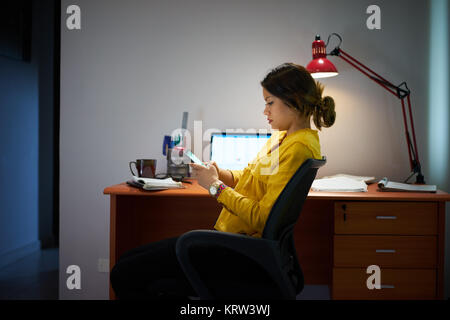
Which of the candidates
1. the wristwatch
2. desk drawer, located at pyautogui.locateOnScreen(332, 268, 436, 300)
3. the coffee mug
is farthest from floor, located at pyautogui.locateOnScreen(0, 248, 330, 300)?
the wristwatch

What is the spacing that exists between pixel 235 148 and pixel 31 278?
175 cm

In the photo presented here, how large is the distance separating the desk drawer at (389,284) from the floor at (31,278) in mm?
1732

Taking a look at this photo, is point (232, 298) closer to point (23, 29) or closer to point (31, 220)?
point (31, 220)

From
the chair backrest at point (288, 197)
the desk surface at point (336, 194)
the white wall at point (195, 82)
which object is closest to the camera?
the chair backrest at point (288, 197)

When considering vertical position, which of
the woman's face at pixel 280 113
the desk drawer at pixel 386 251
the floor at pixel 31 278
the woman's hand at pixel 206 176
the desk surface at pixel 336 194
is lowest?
the floor at pixel 31 278

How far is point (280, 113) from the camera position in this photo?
1214mm

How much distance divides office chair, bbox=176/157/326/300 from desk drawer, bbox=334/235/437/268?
711mm

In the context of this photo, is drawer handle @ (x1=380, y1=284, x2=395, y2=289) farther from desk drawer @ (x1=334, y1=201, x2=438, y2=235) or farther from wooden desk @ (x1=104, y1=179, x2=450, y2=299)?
desk drawer @ (x1=334, y1=201, x2=438, y2=235)

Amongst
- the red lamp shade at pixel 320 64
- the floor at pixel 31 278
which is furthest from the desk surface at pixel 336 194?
the floor at pixel 31 278

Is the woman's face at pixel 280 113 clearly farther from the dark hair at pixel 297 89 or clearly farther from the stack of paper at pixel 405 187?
the stack of paper at pixel 405 187

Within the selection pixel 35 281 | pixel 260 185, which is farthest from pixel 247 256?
pixel 35 281

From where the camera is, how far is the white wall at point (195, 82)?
223cm

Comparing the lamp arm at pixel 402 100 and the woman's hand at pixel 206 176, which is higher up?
the lamp arm at pixel 402 100
